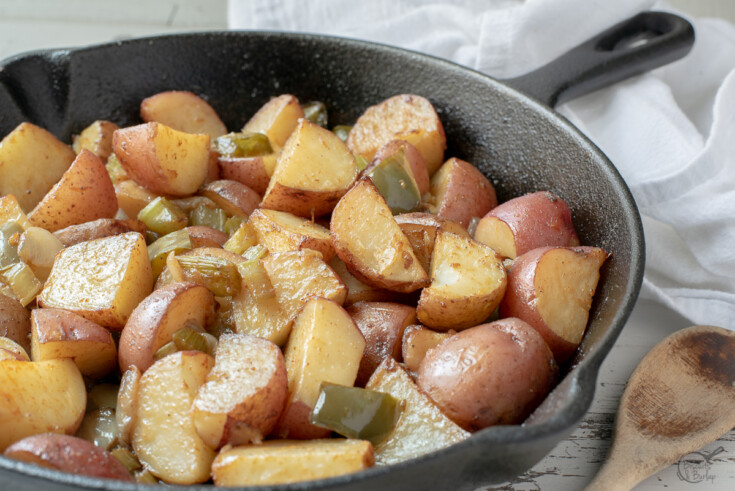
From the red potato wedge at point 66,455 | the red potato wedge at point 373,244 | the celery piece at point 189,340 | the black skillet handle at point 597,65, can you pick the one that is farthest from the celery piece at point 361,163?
the red potato wedge at point 66,455

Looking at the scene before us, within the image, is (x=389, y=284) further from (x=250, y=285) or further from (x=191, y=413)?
(x=191, y=413)

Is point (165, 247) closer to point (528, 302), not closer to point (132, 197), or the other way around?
point (132, 197)

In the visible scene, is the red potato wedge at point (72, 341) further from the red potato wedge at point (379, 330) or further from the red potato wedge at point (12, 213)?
the red potato wedge at point (379, 330)

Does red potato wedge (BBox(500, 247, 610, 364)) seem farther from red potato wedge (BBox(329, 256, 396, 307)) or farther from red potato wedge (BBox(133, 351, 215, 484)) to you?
red potato wedge (BBox(133, 351, 215, 484))

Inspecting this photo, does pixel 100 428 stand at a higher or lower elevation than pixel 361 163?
lower

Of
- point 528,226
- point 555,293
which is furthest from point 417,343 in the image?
point 528,226
